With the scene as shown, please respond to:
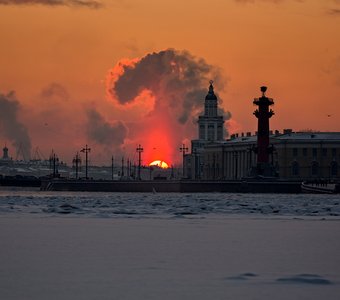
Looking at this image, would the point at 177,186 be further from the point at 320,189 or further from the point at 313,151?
the point at 320,189

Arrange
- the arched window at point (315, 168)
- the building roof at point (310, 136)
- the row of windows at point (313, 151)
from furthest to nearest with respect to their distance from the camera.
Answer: the building roof at point (310, 136) → the arched window at point (315, 168) → the row of windows at point (313, 151)

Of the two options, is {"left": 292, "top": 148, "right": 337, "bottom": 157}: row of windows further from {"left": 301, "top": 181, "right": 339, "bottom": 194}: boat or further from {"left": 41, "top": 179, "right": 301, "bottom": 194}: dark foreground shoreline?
{"left": 301, "top": 181, "right": 339, "bottom": 194}: boat

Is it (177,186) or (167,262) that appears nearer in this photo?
(167,262)

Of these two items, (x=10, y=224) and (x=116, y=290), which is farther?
(x=10, y=224)

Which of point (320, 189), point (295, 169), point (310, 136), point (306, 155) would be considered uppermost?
point (310, 136)

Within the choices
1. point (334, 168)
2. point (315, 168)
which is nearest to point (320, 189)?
point (315, 168)

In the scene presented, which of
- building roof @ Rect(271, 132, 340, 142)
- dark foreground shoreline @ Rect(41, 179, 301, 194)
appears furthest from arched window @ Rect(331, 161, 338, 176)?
dark foreground shoreline @ Rect(41, 179, 301, 194)

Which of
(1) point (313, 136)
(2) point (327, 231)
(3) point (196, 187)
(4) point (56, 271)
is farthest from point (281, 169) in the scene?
(4) point (56, 271)

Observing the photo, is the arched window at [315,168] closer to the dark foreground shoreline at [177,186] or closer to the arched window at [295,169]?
the arched window at [295,169]

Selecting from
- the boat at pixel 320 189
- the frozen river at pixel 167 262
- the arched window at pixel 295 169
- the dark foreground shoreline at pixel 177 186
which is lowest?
the frozen river at pixel 167 262

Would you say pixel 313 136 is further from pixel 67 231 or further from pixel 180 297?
pixel 180 297

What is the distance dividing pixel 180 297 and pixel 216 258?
15.8 ft

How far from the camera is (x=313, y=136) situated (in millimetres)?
172125

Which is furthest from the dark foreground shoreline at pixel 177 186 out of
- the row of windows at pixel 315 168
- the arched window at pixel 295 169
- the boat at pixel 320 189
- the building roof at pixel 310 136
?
the building roof at pixel 310 136
